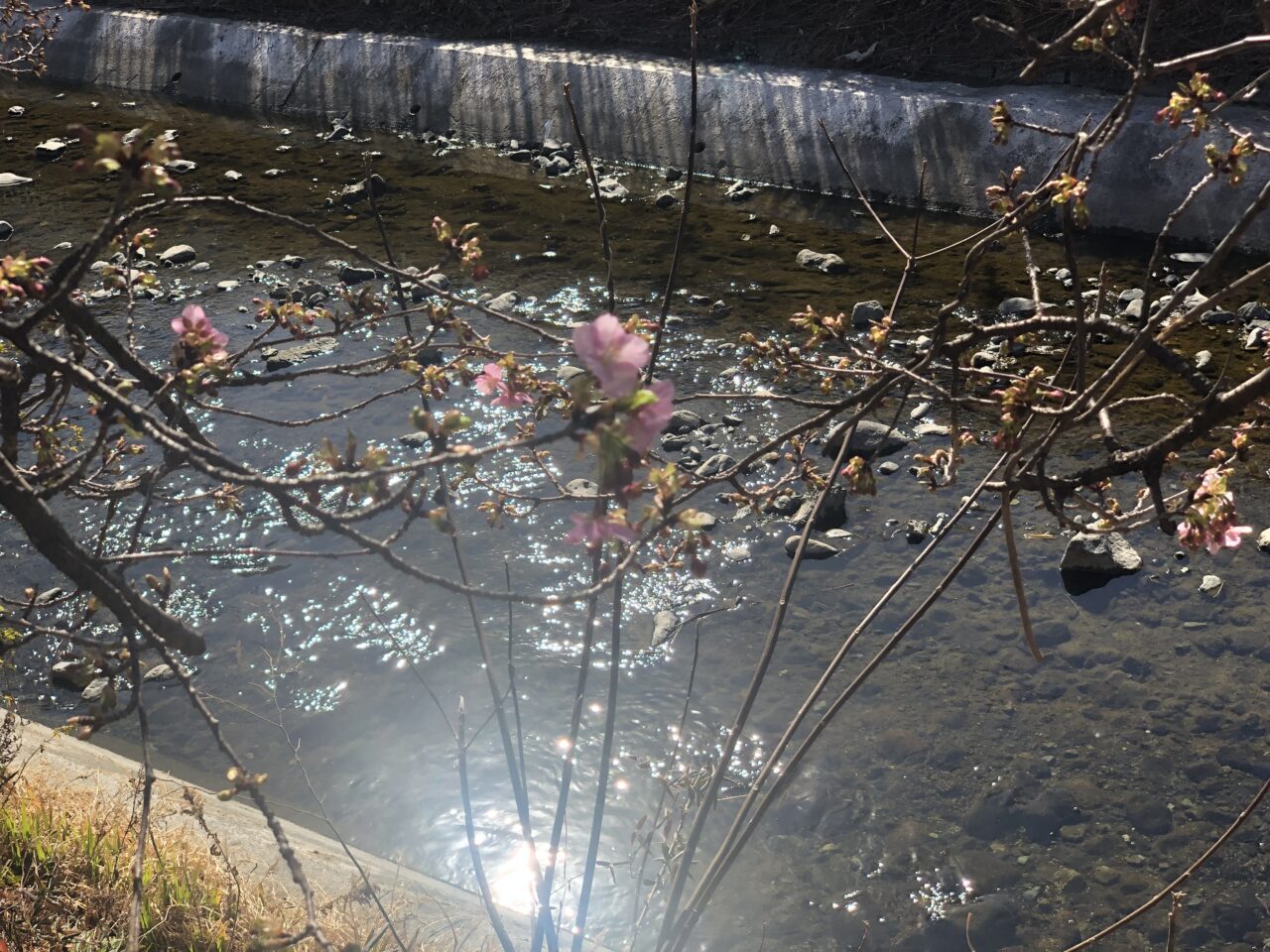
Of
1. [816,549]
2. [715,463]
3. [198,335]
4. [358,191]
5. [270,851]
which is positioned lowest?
[270,851]

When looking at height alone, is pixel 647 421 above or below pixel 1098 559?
above

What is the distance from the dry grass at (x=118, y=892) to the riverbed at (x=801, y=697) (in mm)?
565

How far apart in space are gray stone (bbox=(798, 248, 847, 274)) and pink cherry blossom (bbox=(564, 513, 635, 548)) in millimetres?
4972

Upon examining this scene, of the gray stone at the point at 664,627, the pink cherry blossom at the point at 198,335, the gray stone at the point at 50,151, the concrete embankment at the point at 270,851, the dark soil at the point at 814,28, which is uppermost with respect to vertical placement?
the dark soil at the point at 814,28

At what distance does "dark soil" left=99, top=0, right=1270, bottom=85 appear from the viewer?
7.31 metres

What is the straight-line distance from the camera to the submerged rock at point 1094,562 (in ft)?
12.5

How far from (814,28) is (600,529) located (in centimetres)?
800

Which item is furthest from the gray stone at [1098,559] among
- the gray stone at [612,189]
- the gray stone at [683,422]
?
the gray stone at [612,189]

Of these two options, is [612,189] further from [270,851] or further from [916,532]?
[270,851]

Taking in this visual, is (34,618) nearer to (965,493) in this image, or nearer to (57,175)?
(965,493)

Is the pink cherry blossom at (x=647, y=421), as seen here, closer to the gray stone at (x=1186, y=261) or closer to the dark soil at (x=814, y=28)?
the gray stone at (x=1186, y=261)

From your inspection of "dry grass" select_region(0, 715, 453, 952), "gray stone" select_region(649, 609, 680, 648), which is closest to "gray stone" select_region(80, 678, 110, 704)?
"dry grass" select_region(0, 715, 453, 952)

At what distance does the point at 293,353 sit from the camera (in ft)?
18.1

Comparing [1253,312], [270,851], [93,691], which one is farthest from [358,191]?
[270,851]
